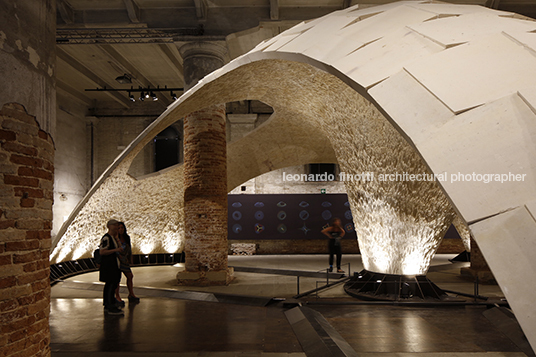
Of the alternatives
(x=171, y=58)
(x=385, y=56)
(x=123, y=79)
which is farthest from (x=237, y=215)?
(x=385, y=56)

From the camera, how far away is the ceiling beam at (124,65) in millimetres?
10867

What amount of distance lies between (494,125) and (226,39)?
701 centimetres

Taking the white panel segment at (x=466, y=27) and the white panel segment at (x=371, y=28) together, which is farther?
the white panel segment at (x=371, y=28)

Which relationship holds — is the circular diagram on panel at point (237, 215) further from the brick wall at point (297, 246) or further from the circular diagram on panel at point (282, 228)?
the circular diagram on panel at point (282, 228)

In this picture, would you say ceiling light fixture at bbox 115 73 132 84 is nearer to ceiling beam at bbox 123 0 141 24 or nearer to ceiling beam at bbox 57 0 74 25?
ceiling beam at bbox 57 0 74 25

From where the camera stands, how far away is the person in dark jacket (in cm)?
467

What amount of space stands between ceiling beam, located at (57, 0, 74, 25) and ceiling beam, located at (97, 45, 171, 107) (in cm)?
307

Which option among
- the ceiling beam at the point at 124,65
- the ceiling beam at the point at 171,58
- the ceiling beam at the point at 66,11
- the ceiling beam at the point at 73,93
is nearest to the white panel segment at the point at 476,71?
the ceiling beam at the point at 66,11

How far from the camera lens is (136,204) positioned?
8484 mm

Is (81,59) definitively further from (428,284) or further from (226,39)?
(428,284)

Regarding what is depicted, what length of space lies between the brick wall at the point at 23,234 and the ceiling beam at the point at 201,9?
222 inches

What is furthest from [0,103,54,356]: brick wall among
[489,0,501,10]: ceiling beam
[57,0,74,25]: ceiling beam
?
[489,0,501,10]: ceiling beam

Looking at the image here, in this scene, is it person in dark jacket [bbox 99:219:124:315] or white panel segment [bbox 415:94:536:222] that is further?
person in dark jacket [bbox 99:219:124:315]

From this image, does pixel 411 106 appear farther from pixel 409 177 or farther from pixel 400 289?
pixel 400 289
